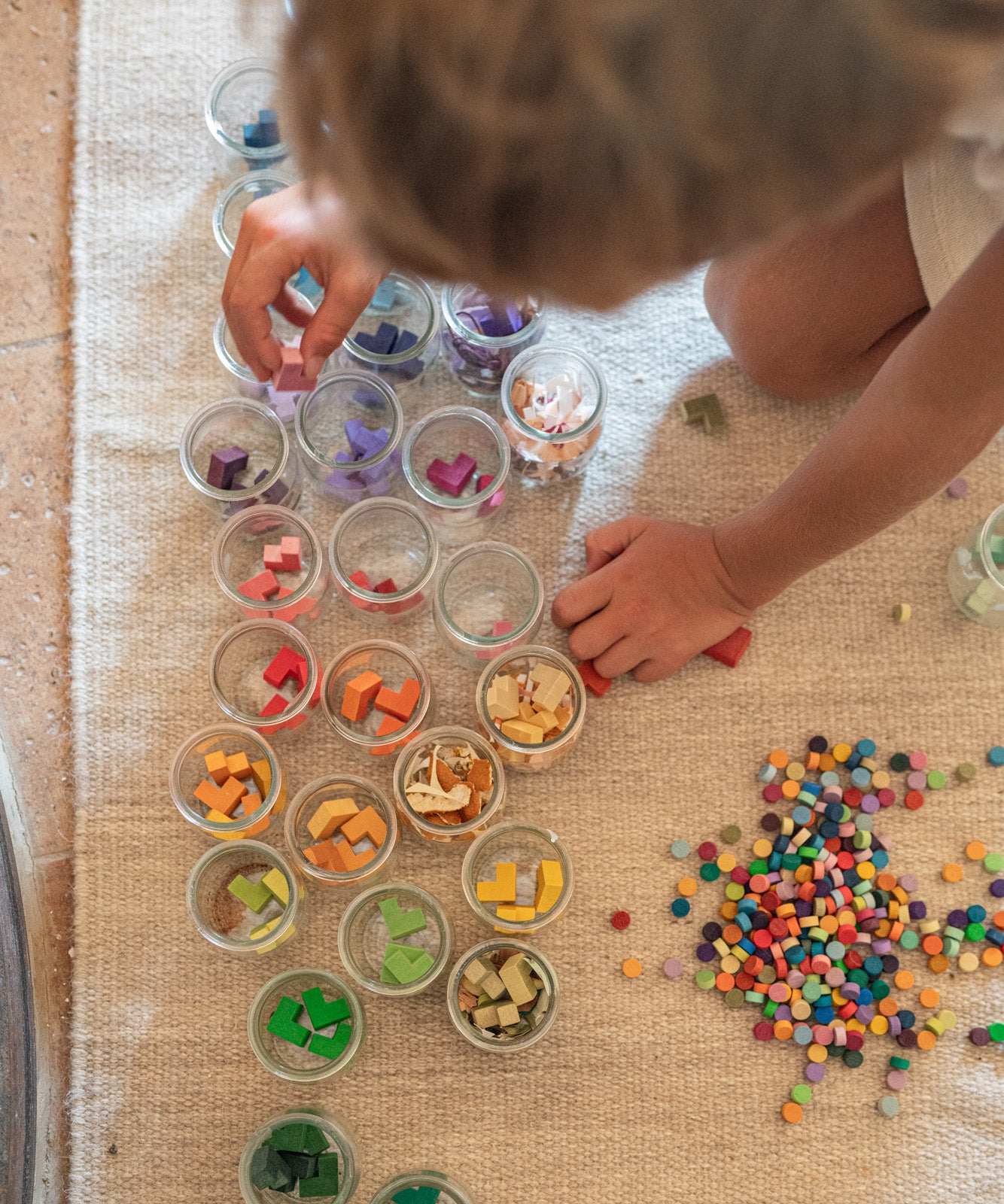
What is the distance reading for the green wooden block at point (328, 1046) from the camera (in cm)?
85

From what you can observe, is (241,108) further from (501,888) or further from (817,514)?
(501,888)

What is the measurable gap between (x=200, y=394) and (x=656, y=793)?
590 millimetres

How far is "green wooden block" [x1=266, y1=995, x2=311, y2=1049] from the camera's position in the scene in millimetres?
851

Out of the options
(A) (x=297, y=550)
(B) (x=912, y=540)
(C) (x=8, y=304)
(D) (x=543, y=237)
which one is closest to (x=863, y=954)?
(B) (x=912, y=540)

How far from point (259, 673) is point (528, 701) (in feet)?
0.85

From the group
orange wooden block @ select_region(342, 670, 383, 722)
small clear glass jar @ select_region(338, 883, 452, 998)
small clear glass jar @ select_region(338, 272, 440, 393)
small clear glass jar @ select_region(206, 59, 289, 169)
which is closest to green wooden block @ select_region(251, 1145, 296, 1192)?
small clear glass jar @ select_region(338, 883, 452, 998)

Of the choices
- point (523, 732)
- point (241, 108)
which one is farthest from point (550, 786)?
point (241, 108)

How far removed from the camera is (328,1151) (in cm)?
84

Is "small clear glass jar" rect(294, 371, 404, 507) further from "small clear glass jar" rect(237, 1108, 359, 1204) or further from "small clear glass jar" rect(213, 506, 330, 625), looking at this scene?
"small clear glass jar" rect(237, 1108, 359, 1204)

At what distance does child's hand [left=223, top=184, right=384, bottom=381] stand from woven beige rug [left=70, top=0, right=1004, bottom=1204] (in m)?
0.15

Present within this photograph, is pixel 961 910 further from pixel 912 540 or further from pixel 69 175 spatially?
pixel 69 175

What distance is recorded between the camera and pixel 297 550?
93 cm

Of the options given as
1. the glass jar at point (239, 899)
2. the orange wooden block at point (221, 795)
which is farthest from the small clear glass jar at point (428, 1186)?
the orange wooden block at point (221, 795)

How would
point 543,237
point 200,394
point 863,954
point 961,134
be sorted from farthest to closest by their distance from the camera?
1. point 200,394
2. point 863,954
3. point 961,134
4. point 543,237
